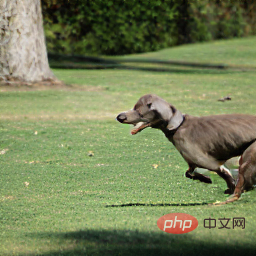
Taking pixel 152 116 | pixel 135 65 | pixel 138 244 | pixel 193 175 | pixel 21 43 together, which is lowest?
pixel 135 65

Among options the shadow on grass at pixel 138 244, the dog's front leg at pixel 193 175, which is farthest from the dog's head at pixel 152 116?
the shadow on grass at pixel 138 244

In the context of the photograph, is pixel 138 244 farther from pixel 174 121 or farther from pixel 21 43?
pixel 21 43

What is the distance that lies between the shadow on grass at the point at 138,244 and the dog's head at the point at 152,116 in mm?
1036

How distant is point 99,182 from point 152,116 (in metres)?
1.73

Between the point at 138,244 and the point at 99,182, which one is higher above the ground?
the point at 138,244

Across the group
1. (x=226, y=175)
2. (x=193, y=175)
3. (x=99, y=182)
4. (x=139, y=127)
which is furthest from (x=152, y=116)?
(x=99, y=182)

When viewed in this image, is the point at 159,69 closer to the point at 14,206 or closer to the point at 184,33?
the point at 184,33

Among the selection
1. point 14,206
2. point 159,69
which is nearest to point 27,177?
point 14,206

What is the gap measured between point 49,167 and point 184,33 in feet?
59.1

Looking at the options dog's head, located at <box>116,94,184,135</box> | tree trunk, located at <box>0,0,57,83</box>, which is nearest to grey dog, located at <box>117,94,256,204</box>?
dog's head, located at <box>116,94,184,135</box>

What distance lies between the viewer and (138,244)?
12.9 feet

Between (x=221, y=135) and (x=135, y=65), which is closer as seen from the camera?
(x=221, y=135)

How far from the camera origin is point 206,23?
78.3 ft

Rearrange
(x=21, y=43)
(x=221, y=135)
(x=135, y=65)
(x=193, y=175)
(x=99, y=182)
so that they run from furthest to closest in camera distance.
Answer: (x=135, y=65)
(x=21, y=43)
(x=99, y=182)
(x=193, y=175)
(x=221, y=135)
